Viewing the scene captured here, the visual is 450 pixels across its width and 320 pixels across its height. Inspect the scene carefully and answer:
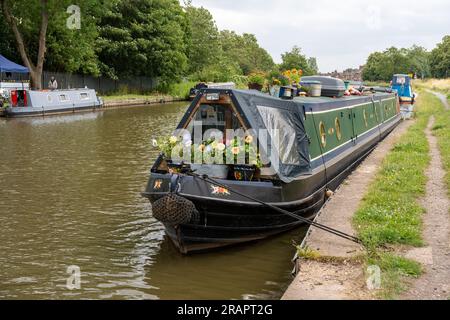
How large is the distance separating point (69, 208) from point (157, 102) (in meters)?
34.7

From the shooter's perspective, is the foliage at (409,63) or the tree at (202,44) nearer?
the tree at (202,44)

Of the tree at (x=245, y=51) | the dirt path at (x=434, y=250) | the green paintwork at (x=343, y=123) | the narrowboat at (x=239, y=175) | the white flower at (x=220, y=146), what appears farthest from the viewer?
the tree at (x=245, y=51)

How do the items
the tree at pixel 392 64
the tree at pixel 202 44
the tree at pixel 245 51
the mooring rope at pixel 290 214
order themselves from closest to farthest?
1. the mooring rope at pixel 290 214
2. the tree at pixel 202 44
3. the tree at pixel 392 64
4. the tree at pixel 245 51

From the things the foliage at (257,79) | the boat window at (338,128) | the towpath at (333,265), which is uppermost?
the foliage at (257,79)

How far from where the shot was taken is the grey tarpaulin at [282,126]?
27.2ft

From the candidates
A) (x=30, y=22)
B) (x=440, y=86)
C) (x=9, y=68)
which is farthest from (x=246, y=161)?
(x=440, y=86)

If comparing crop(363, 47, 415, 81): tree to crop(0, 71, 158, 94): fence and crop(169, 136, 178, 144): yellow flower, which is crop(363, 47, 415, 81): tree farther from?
crop(169, 136, 178, 144): yellow flower

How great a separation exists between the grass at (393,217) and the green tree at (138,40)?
3447cm

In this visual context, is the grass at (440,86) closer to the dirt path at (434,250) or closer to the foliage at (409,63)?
the foliage at (409,63)

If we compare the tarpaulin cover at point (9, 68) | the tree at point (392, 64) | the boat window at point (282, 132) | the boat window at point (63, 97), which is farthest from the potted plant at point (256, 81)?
the tree at point (392, 64)

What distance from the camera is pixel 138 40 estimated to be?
148 ft

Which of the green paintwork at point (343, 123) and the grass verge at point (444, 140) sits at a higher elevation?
the green paintwork at point (343, 123)

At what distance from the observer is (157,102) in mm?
44656

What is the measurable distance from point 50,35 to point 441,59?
7905 cm
